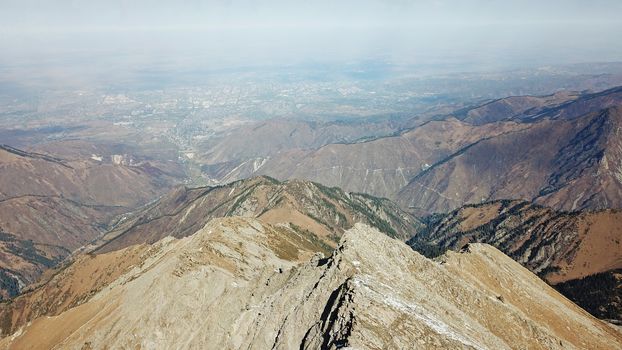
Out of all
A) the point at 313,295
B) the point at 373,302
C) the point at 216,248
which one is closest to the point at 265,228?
the point at 216,248

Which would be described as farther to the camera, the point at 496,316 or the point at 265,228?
the point at 265,228

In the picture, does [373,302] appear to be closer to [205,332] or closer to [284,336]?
[284,336]

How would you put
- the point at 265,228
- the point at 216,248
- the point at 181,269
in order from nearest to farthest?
the point at 181,269, the point at 216,248, the point at 265,228

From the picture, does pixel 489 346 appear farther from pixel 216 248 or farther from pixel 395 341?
pixel 216 248

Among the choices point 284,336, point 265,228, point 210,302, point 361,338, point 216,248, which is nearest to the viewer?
point 361,338

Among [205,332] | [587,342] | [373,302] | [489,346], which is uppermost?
[373,302]

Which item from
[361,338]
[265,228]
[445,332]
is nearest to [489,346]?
[445,332]

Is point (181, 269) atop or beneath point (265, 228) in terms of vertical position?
atop
